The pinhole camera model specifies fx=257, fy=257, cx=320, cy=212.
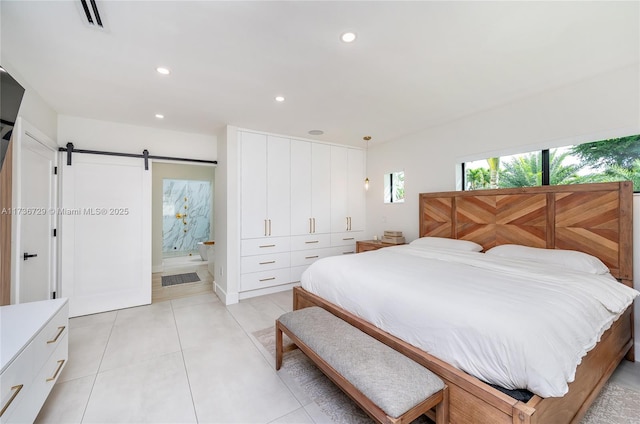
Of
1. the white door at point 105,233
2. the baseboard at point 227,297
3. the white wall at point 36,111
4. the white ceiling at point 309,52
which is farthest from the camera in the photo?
the baseboard at point 227,297

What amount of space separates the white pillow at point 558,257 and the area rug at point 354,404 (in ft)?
2.97

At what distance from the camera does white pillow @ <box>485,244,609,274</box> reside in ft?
7.43

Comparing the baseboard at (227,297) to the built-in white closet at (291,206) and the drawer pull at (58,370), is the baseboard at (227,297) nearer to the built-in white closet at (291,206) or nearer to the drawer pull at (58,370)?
the built-in white closet at (291,206)

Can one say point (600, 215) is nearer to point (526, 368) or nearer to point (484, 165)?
point (484, 165)

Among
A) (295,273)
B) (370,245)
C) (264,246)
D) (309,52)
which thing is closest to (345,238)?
(370,245)

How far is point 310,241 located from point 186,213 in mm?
4874

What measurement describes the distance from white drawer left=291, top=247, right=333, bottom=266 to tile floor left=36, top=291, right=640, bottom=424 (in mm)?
1290

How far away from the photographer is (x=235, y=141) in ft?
12.6

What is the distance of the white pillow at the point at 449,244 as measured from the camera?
319cm

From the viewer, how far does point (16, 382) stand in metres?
1.30

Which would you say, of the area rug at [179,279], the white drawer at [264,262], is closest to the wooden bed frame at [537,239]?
the white drawer at [264,262]

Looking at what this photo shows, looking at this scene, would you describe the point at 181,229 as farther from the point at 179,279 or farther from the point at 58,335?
the point at 58,335

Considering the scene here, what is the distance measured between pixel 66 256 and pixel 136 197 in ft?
3.49

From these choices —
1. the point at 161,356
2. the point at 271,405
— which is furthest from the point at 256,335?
the point at 271,405
